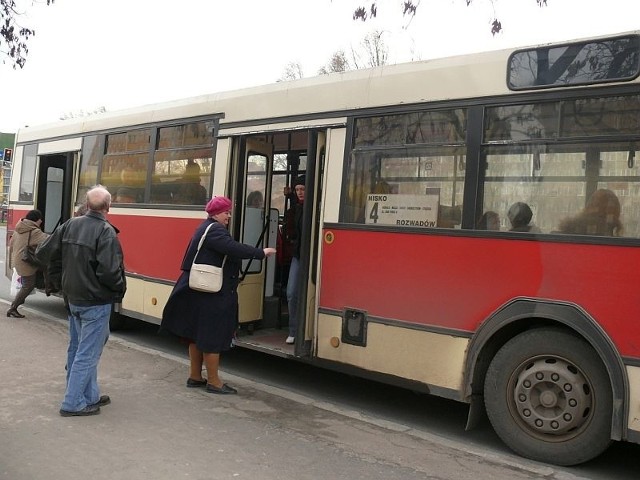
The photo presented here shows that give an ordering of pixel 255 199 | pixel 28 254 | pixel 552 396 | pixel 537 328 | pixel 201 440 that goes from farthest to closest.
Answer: pixel 28 254 → pixel 255 199 → pixel 201 440 → pixel 537 328 → pixel 552 396

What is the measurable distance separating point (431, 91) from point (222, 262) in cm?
232

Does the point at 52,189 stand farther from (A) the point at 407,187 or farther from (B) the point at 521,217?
(B) the point at 521,217

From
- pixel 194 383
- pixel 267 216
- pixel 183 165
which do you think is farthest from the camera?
pixel 183 165

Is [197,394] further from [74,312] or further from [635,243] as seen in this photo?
[635,243]

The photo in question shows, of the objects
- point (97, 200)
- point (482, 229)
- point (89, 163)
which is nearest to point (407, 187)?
point (482, 229)

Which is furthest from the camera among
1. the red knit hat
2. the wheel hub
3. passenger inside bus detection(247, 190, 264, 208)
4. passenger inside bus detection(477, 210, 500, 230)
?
passenger inside bus detection(247, 190, 264, 208)

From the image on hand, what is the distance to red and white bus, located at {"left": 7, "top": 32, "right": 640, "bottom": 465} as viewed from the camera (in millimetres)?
4133

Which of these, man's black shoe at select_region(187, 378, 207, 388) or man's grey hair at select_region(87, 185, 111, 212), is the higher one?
man's grey hair at select_region(87, 185, 111, 212)

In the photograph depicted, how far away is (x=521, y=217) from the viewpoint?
451cm

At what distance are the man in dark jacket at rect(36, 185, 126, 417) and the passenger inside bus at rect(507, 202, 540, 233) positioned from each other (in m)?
2.97

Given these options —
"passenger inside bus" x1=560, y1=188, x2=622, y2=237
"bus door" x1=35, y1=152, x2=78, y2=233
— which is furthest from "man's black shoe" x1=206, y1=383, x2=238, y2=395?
"bus door" x1=35, y1=152, x2=78, y2=233

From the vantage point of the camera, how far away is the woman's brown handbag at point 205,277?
5586 mm

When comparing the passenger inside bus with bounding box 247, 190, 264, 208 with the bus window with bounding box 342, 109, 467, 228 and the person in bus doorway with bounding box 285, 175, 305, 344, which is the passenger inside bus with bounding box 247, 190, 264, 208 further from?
the bus window with bounding box 342, 109, 467, 228

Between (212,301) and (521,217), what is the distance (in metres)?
2.75
